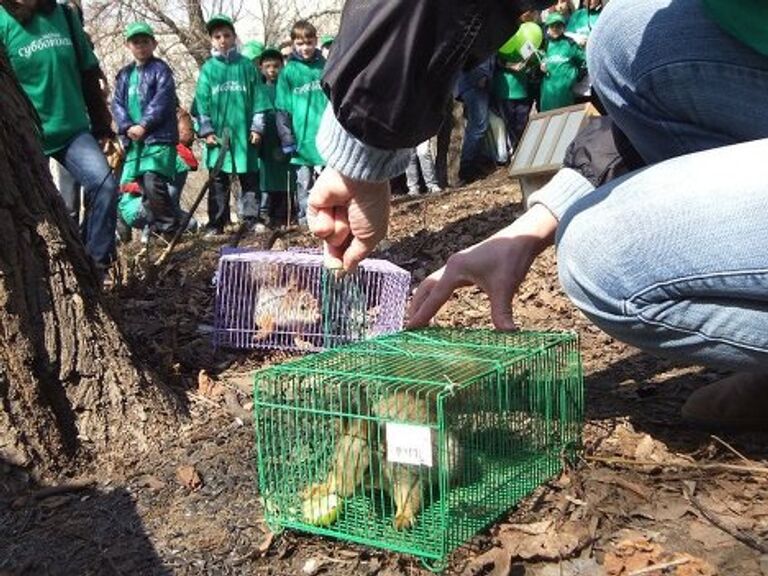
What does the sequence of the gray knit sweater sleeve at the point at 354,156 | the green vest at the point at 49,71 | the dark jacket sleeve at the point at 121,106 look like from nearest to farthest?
the gray knit sweater sleeve at the point at 354,156 < the green vest at the point at 49,71 < the dark jacket sleeve at the point at 121,106

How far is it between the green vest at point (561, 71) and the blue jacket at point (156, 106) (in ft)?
11.0

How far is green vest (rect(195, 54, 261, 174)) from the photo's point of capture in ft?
25.5

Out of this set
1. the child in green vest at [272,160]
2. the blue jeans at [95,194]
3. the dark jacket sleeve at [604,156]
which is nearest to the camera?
the dark jacket sleeve at [604,156]

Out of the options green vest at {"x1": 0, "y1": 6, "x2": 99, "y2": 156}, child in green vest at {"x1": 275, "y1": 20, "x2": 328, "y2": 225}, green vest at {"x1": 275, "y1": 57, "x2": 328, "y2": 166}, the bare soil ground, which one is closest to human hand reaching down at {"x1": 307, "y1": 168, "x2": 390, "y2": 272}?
the bare soil ground

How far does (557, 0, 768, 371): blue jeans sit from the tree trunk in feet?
4.20

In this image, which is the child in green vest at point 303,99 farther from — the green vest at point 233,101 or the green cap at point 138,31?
the green cap at point 138,31

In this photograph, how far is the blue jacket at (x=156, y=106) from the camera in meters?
6.83

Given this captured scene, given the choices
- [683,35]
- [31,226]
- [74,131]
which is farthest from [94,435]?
[74,131]

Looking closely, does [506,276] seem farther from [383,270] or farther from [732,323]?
[383,270]

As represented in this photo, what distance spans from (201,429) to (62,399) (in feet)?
1.21

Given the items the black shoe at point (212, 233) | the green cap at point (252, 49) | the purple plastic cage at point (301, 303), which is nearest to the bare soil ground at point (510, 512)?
the purple plastic cage at point (301, 303)

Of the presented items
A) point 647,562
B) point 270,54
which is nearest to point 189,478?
point 647,562

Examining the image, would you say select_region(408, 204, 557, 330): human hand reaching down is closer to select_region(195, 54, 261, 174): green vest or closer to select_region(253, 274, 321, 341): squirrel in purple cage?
select_region(253, 274, 321, 341): squirrel in purple cage

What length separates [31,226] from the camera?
2.27m
